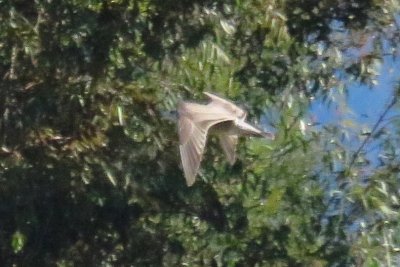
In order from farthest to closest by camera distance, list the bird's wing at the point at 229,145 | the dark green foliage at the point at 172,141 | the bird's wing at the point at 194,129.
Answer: the bird's wing at the point at 229,145 → the dark green foliage at the point at 172,141 → the bird's wing at the point at 194,129

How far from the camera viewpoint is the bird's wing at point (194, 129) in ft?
20.8

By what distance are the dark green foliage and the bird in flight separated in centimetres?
24

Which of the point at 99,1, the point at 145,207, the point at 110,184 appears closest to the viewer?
the point at 99,1

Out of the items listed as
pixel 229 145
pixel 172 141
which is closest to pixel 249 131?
pixel 229 145

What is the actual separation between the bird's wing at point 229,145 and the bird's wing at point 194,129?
1.11 ft

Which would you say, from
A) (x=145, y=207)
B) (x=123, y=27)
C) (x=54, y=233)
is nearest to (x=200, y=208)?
(x=145, y=207)

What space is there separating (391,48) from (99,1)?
6.67 ft

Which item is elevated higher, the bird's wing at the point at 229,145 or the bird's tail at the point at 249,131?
the bird's tail at the point at 249,131

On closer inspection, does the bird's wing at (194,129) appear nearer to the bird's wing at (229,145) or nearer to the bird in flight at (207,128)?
the bird in flight at (207,128)

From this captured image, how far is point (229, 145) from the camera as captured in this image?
731cm

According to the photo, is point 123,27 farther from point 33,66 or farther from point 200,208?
point 200,208

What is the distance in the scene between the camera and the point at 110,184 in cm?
715

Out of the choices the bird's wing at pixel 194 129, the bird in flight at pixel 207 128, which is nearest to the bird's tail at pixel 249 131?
the bird in flight at pixel 207 128

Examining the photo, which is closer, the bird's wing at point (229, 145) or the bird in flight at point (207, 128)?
the bird in flight at point (207, 128)
